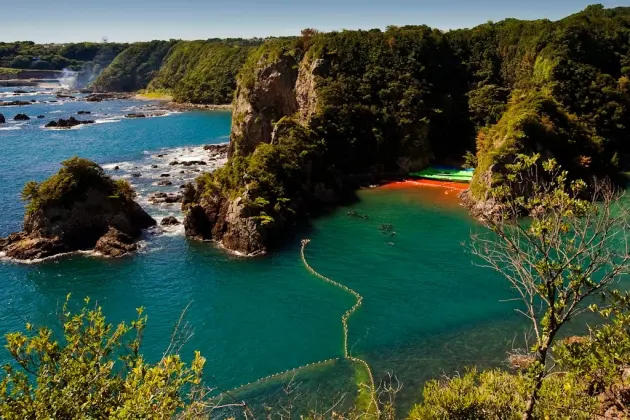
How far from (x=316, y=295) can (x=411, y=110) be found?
49.8 metres

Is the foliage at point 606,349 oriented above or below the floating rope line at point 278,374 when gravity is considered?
above

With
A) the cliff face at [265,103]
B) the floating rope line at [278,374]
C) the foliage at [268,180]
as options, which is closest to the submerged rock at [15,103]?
the cliff face at [265,103]

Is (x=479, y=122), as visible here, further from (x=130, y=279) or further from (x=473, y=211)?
(x=130, y=279)

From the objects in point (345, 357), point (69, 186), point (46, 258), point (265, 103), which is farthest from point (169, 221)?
point (265, 103)

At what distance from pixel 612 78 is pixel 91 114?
151m

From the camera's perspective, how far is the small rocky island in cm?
5434

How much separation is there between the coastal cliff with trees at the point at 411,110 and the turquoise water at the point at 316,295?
6507 mm

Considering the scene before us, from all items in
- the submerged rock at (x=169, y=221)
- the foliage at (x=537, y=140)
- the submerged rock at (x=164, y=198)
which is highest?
the foliage at (x=537, y=140)

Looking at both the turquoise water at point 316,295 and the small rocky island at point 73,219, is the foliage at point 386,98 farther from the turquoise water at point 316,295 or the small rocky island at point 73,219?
the small rocky island at point 73,219

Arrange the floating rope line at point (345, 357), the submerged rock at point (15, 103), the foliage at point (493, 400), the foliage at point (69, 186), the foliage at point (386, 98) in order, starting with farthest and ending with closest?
the submerged rock at point (15, 103)
the foliage at point (386, 98)
the foliage at point (69, 186)
the floating rope line at point (345, 357)
the foliage at point (493, 400)

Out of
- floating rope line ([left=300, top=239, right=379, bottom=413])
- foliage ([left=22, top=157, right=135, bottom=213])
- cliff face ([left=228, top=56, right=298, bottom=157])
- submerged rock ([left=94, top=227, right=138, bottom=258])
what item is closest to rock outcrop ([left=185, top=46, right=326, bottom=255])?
cliff face ([left=228, top=56, right=298, bottom=157])

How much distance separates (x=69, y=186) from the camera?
5600 cm

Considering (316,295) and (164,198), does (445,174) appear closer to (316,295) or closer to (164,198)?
(316,295)

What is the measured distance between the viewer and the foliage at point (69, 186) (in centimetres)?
5512
